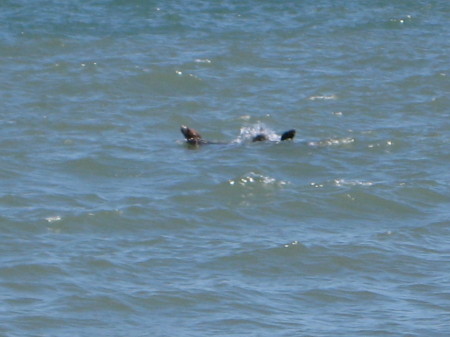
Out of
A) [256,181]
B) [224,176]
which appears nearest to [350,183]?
[256,181]

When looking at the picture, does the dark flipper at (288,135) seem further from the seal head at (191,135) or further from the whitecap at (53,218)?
the whitecap at (53,218)

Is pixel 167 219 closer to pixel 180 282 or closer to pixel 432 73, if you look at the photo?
pixel 180 282

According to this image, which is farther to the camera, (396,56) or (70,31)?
(70,31)

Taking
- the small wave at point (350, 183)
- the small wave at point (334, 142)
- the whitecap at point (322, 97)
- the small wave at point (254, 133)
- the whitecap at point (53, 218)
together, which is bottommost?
the whitecap at point (322, 97)

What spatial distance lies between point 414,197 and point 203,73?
7.66 meters

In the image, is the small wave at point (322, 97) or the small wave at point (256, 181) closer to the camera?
the small wave at point (256, 181)

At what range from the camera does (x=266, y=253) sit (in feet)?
40.5

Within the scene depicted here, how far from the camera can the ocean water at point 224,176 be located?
35.9 feet

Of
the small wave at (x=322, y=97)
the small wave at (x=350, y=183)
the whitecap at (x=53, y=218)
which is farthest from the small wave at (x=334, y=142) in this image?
the whitecap at (x=53, y=218)

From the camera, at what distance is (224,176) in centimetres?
1533

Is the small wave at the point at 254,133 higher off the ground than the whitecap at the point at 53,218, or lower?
lower

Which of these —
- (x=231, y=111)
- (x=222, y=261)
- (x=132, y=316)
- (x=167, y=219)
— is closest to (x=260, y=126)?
(x=231, y=111)

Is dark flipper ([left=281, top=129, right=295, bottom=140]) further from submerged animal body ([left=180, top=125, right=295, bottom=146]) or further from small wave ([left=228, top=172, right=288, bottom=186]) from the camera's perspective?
small wave ([left=228, top=172, right=288, bottom=186])

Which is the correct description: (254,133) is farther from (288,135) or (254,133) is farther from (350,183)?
(350,183)
